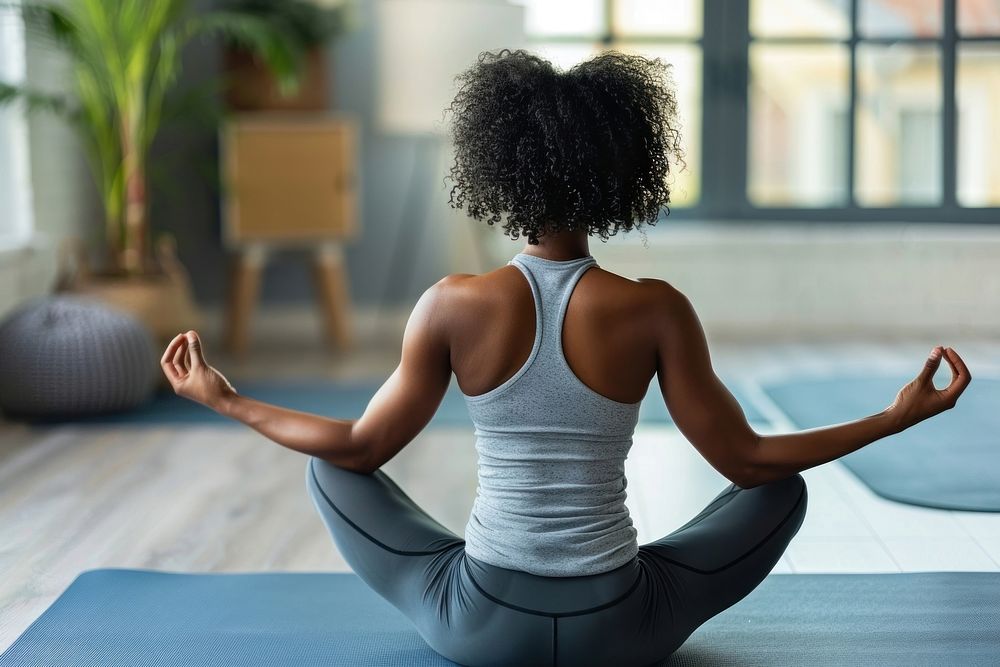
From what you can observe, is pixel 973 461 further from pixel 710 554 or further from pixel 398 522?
pixel 398 522

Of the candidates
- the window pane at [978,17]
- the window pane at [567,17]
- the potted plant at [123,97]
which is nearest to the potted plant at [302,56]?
the potted plant at [123,97]

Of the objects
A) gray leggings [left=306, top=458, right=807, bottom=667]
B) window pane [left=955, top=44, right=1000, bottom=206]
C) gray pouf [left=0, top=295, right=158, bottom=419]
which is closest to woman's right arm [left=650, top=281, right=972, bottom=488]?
gray leggings [left=306, top=458, right=807, bottom=667]

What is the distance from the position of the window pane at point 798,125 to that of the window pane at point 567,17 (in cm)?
70

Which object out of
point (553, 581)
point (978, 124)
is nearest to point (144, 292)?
point (553, 581)

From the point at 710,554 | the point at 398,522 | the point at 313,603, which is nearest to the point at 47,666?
the point at 313,603

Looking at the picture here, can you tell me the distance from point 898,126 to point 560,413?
14.6 ft

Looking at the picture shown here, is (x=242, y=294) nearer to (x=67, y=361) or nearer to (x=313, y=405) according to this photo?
(x=313, y=405)

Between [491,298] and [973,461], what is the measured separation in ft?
6.17

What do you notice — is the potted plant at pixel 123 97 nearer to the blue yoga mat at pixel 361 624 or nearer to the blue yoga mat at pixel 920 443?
the blue yoga mat at pixel 920 443

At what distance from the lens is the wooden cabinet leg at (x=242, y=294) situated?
491 centimetres

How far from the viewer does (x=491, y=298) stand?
62.1 inches

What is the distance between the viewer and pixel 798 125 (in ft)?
18.5

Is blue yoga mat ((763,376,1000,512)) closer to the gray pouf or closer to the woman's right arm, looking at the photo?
the woman's right arm

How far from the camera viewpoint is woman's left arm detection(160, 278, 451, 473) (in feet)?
5.36
